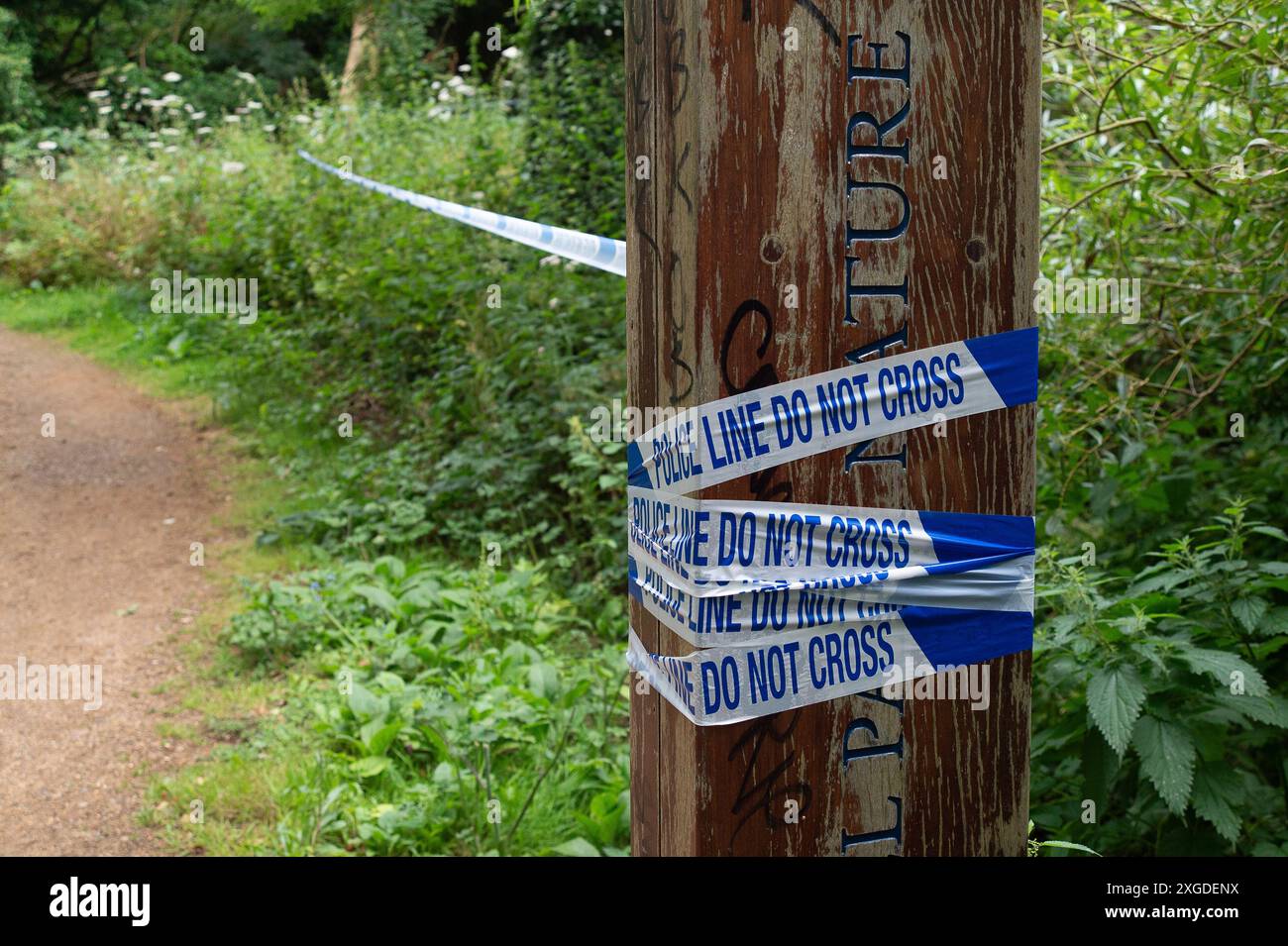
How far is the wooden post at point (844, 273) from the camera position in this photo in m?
1.42

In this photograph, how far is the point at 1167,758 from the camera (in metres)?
2.45

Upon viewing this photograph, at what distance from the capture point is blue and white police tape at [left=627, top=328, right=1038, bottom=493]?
1451 millimetres

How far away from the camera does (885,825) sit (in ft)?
5.04

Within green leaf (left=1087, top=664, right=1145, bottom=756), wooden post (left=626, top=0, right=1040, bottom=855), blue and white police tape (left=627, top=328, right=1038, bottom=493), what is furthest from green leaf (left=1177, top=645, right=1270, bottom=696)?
blue and white police tape (left=627, top=328, right=1038, bottom=493)

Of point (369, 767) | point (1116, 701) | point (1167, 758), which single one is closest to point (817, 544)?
point (1116, 701)

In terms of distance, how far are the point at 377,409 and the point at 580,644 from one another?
340cm

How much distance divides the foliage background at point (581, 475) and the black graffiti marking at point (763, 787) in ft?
3.76

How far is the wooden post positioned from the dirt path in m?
2.76

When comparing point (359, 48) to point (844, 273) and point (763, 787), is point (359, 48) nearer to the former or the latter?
point (844, 273)

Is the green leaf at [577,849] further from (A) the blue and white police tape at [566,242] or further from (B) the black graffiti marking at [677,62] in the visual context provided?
(B) the black graffiti marking at [677,62]

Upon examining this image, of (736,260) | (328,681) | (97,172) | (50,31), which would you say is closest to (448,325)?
(328,681)

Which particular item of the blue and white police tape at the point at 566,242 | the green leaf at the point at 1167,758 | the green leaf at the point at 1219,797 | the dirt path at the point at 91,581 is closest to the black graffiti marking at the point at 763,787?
the blue and white police tape at the point at 566,242

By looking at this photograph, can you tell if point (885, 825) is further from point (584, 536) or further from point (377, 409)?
point (377, 409)

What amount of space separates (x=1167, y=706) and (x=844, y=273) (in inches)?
63.9
